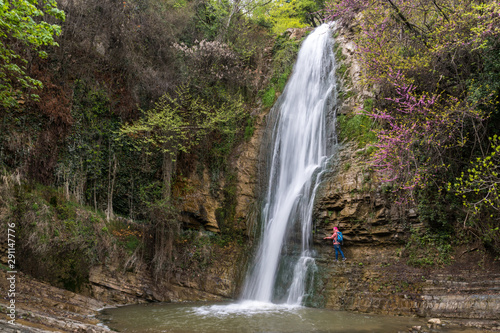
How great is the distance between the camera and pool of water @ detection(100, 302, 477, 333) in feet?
23.4

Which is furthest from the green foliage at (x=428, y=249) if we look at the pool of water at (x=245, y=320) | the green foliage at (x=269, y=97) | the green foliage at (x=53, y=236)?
the green foliage at (x=53, y=236)

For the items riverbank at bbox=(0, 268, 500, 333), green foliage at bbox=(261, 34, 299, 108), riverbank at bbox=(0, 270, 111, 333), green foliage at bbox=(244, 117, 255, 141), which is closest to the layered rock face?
riverbank at bbox=(0, 268, 500, 333)

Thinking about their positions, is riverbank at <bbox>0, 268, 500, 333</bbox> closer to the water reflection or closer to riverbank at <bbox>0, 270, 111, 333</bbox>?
riverbank at <bbox>0, 270, 111, 333</bbox>

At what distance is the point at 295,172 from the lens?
43.7ft

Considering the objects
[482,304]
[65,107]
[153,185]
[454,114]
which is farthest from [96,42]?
[482,304]

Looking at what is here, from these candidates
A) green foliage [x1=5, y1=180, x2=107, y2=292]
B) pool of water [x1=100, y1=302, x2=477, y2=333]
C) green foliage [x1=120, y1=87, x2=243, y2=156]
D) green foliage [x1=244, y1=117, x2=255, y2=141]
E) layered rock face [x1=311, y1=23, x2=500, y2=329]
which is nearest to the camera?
pool of water [x1=100, y1=302, x2=477, y2=333]

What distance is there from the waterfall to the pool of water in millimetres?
1384

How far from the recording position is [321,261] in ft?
34.9

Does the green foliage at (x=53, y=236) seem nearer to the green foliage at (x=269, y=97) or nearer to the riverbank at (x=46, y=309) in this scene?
the riverbank at (x=46, y=309)

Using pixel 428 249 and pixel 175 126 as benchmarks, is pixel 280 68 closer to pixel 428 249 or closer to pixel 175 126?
pixel 175 126

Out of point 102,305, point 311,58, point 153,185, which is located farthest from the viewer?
point 311,58

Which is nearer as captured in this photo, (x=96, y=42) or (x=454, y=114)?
(x=454, y=114)

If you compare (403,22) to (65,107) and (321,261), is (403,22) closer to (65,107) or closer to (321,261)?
(321,261)

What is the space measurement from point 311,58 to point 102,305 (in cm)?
1405
